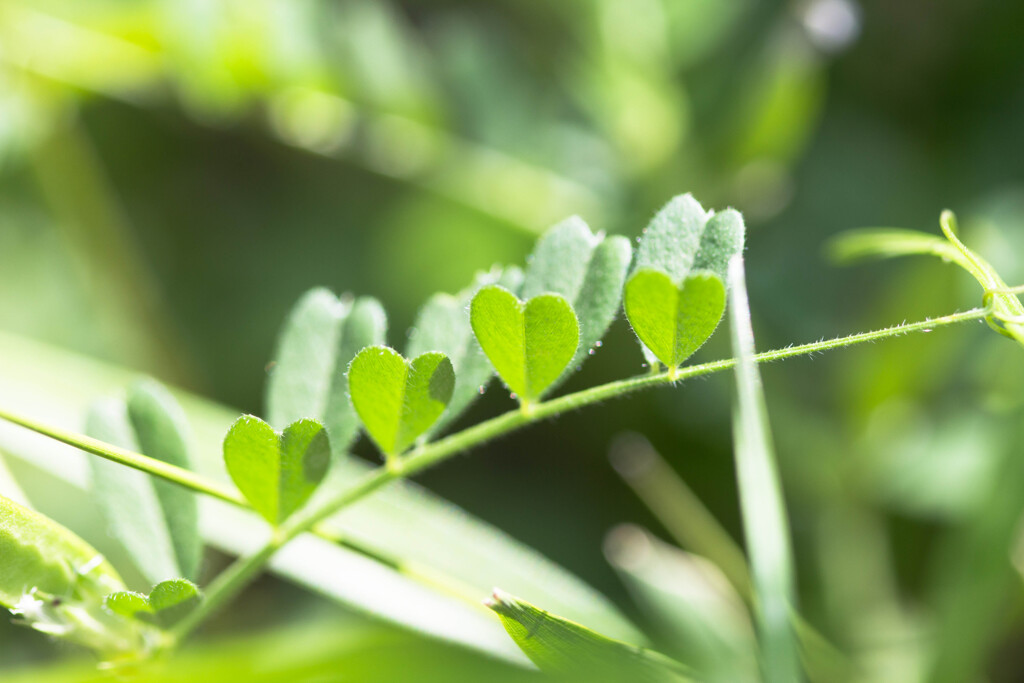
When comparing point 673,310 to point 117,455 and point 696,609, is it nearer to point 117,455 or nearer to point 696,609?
point 117,455

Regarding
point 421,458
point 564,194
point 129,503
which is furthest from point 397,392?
Answer: point 564,194

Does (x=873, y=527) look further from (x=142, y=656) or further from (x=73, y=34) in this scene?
(x=73, y=34)

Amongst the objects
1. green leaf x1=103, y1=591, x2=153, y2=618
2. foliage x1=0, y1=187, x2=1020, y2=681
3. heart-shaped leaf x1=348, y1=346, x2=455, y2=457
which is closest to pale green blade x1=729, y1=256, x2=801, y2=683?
foliage x1=0, y1=187, x2=1020, y2=681

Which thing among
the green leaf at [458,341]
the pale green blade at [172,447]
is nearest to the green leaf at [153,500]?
the pale green blade at [172,447]

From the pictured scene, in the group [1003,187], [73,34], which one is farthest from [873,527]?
[73,34]

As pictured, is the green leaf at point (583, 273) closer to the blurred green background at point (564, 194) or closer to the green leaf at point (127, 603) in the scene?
the green leaf at point (127, 603)

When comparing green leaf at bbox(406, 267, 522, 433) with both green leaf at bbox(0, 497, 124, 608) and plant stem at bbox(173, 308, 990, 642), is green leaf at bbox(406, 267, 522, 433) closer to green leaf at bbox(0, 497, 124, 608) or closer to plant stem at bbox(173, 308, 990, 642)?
plant stem at bbox(173, 308, 990, 642)

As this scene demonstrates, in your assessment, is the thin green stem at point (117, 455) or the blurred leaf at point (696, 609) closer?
the thin green stem at point (117, 455)
